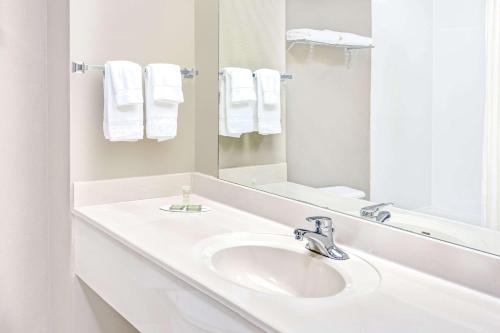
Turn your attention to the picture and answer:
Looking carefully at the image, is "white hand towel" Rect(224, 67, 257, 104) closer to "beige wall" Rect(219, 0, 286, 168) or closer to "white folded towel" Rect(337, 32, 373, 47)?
"beige wall" Rect(219, 0, 286, 168)

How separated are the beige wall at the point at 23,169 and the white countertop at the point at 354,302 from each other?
2.29 feet

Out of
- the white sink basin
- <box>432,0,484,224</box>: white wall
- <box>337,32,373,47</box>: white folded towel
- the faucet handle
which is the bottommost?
the white sink basin

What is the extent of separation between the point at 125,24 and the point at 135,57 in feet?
0.44

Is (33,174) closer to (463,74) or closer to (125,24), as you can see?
(125,24)

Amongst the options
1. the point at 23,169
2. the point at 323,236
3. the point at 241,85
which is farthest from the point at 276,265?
the point at 23,169

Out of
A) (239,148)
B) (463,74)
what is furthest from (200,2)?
(463,74)

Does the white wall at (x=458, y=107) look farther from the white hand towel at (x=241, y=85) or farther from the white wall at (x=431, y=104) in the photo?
the white hand towel at (x=241, y=85)

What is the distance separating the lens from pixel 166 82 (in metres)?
1.96

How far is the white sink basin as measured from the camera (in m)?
1.27

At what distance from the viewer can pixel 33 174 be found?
206 cm

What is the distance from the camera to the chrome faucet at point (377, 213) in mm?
1372

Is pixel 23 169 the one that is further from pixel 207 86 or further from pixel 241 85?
pixel 241 85

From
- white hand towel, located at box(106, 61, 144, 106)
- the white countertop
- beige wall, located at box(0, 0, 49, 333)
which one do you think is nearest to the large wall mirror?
the white countertop

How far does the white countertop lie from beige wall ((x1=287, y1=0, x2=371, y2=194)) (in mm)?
302
